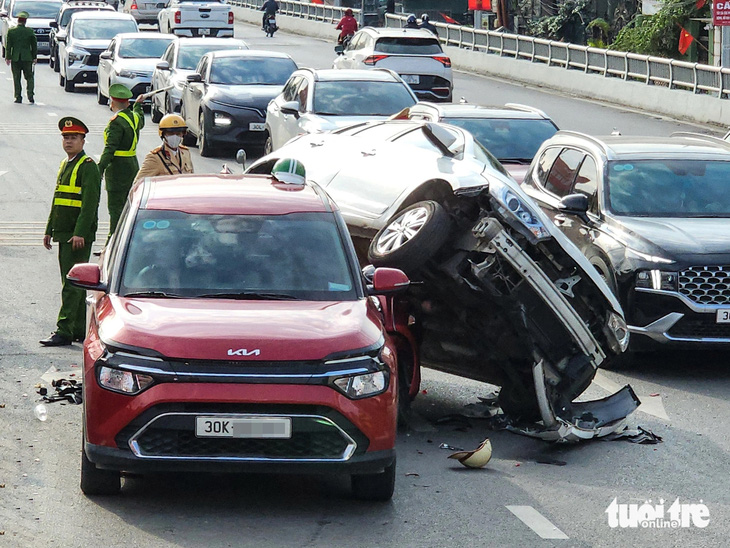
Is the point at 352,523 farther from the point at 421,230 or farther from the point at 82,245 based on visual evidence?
the point at 82,245

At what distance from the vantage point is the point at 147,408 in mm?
6848

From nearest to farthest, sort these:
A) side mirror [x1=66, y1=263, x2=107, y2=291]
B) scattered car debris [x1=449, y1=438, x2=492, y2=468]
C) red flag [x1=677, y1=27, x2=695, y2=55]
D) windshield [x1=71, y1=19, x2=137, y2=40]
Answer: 1. side mirror [x1=66, y1=263, x2=107, y2=291]
2. scattered car debris [x1=449, y1=438, x2=492, y2=468]
3. windshield [x1=71, y1=19, x2=137, y2=40]
4. red flag [x1=677, y1=27, x2=695, y2=55]

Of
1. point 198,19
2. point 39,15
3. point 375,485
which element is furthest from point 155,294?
point 198,19

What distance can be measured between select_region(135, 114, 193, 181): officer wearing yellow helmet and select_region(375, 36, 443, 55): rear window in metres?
19.4

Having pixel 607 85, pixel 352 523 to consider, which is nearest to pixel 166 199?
pixel 352 523

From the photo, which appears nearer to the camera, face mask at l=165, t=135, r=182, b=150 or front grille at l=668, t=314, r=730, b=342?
front grille at l=668, t=314, r=730, b=342

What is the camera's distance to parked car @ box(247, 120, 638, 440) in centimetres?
866

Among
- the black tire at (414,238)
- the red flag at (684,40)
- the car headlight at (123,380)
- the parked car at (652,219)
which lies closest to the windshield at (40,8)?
the red flag at (684,40)

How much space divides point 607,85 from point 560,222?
78.7ft

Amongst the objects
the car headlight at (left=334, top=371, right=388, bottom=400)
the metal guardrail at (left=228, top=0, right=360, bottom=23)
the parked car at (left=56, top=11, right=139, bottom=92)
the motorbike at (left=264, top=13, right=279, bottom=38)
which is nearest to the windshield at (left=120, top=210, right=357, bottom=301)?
the car headlight at (left=334, top=371, right=388, bottom=400)

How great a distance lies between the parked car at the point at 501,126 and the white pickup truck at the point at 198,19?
30803 millimetres

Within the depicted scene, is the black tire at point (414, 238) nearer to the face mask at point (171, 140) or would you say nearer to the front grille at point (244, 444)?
the front grille at point (244, 444)

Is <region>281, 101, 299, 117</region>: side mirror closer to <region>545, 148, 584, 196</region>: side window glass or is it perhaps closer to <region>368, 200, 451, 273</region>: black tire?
<region>545, 148, 584, 196</region>: side window glass

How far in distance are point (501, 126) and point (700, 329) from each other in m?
6.72
